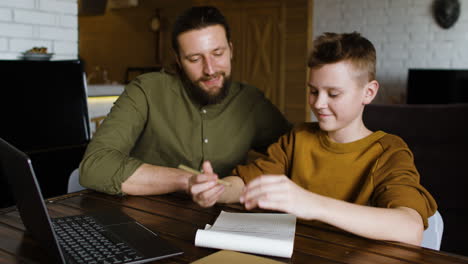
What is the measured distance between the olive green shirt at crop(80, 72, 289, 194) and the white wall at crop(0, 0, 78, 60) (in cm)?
161

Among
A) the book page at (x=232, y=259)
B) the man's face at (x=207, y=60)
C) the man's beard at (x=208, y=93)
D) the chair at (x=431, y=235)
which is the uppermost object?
the man's face at (x=207, y=60)

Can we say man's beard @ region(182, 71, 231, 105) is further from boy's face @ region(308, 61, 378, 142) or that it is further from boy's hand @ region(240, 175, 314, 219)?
boy's hand @ region(240, 175, 314, 219)

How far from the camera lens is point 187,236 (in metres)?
1.04

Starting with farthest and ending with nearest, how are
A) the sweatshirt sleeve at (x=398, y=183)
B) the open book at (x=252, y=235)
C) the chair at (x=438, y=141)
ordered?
the chair at (x=438, y=141) → the sweatshirt sleeve at (x=398, y=183) → the open book at (x=252, y=235)

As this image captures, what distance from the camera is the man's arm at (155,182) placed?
4.47ft

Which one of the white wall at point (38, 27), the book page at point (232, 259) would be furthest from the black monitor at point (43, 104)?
the book page at point (232, 259)

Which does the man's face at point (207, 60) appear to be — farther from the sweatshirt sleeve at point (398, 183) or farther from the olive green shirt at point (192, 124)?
the sweatshirt sleeve at point (398, 183)

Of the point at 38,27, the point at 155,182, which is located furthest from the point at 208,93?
the point at 38,27

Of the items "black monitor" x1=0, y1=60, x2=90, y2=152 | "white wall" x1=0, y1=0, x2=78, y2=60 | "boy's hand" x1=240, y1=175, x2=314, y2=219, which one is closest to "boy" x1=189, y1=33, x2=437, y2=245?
"boy's hand" x1=240, y1=175, x2=314, y2=219

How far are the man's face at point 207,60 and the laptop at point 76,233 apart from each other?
811 millimetres

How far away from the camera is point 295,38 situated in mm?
6887

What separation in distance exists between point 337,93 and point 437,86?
3.91m

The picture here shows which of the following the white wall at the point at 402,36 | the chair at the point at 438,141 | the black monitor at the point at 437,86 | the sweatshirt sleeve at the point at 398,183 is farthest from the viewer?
the white wall at the point at 402,36

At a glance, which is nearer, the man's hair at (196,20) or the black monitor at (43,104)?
the man's hair at (196,20)
